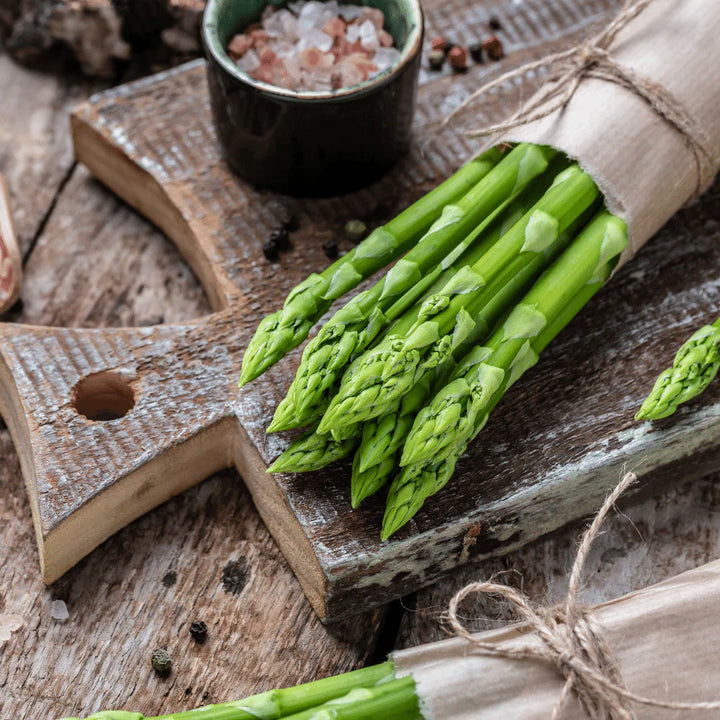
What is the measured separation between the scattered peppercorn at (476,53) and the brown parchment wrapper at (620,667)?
1.05 metres

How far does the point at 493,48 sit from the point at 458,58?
0.24 feet

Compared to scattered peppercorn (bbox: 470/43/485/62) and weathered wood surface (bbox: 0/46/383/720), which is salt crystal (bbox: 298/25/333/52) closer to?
scattered peppercorn (bbox: 470/43/485/62)

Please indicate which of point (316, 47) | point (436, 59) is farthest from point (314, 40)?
point (436, 59)

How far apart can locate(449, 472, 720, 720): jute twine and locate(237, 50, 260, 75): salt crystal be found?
0.89 m

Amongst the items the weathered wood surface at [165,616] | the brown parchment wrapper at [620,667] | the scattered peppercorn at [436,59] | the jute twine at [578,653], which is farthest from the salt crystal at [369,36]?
the brown parchment wrapper at [620,667]

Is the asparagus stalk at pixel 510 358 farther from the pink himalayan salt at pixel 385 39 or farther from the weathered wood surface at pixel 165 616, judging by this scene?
the pink himalayan salt at pixel 385 39

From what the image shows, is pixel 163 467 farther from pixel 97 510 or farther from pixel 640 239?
pixel 640 239

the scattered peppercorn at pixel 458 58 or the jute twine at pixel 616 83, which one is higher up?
the jute twine at pixel 616 83

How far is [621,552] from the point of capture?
157cm

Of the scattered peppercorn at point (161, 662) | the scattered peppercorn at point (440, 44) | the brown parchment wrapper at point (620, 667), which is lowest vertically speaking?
the scattered peppercorn at point (161, 662)

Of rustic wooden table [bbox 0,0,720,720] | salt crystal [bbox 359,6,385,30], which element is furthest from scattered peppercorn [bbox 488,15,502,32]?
rustic wooden table [bbox 0,0,720,720]

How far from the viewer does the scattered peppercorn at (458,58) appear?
1.86 meters

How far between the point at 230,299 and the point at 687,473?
2.48ft

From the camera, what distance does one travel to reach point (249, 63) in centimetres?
166
